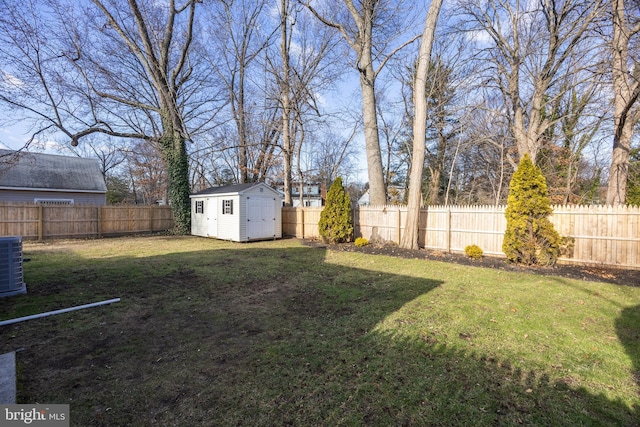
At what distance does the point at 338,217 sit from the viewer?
11461mm

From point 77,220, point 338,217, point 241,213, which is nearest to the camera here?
point 338,217

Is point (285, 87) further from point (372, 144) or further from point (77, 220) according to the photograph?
point (77, 220)

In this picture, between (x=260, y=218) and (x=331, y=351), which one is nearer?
(x=331, y=351)

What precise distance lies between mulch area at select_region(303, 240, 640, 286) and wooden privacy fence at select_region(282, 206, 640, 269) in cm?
33

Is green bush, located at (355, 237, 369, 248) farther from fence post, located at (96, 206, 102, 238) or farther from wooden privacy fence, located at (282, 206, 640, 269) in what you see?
fence post, located at (96, 206, 102, 238)

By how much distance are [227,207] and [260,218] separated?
1.49 meters

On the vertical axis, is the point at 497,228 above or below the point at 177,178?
below

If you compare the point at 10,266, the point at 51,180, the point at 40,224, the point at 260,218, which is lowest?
the point at 10,266

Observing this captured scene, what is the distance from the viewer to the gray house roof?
15.0 meters

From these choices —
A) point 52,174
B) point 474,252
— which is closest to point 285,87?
point 474,252

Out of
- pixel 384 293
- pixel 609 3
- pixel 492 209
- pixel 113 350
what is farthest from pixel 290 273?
pixel 609 3

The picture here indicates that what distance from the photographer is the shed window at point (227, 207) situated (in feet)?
41.4

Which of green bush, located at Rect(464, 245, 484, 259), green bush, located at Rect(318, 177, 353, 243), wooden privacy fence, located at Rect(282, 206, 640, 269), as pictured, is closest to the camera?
wooden privacy fence, located at Rect(282, 206, 640, 269)

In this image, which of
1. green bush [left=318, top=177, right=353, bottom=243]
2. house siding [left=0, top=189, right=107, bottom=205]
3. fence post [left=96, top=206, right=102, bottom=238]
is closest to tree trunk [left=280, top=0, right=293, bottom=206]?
green bush [left=318, top=177, right=353, bottom=243]
